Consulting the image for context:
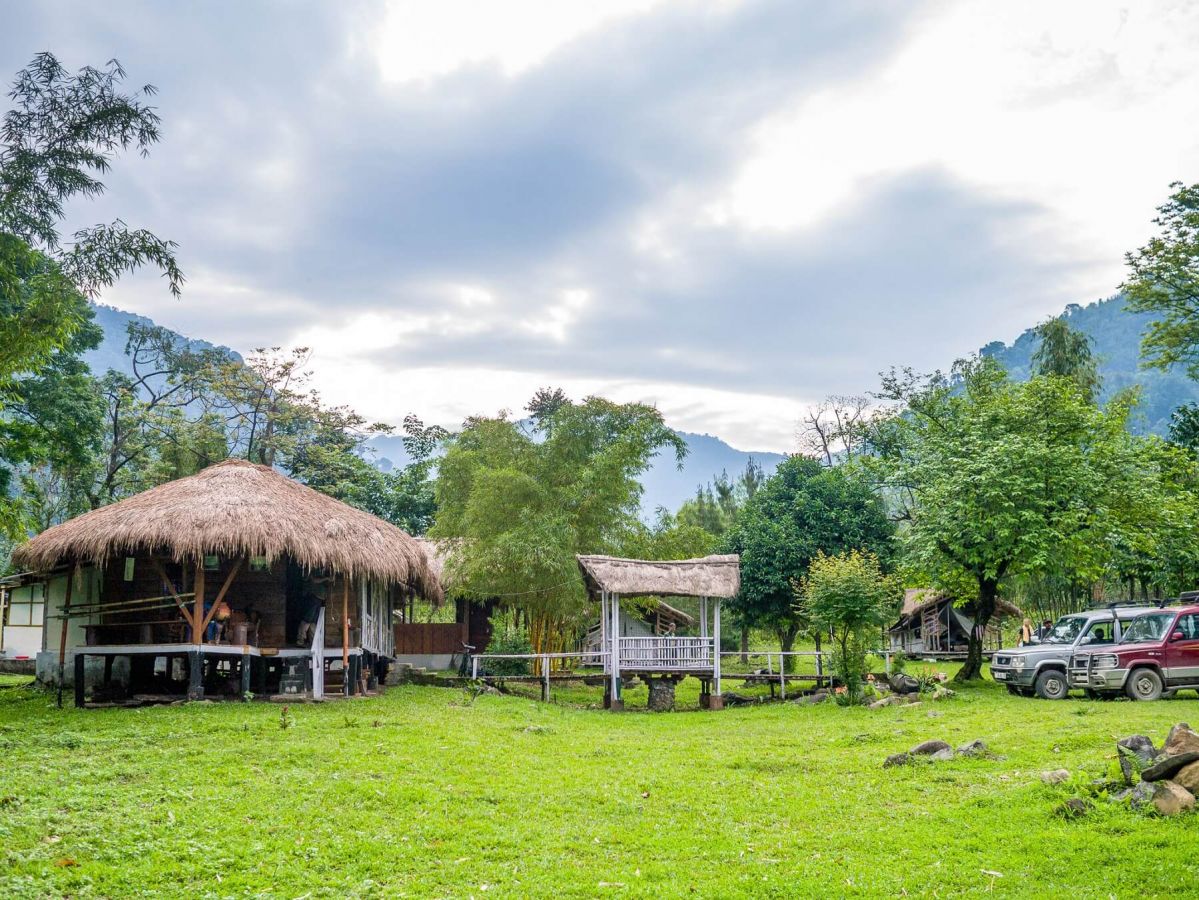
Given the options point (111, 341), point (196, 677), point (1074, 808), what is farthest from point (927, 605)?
point (111, 341)

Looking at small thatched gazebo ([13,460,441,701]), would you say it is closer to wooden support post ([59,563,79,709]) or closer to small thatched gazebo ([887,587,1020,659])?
wooden support post ([59,563,79,709])

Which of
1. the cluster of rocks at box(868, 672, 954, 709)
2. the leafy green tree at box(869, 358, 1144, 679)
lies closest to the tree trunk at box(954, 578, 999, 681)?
the leafy green tree at box(869, 358, 1144, 679)

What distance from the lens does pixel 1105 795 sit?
9578 millimetres

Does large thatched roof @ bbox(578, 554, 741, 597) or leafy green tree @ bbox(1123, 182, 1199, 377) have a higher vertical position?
leafy green tree @ bbox(1123, 182, 1199, 377)

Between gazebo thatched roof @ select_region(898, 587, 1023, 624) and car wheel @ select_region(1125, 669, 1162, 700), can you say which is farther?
gazebo thatched roof @ select_region(898, 587, 1023, 624)

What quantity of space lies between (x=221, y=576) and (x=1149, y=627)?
63.9ft

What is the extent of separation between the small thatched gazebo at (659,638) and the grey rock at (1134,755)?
1418 centimetres

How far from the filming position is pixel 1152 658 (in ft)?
64.0

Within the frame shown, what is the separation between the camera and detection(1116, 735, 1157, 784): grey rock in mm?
9742

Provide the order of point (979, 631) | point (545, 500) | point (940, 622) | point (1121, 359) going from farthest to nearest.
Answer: point (1121, 359) < point (940, 622) < point (545, 500) < point (979, 631)

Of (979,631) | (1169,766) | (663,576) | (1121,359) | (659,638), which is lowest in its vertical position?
(1169,766)

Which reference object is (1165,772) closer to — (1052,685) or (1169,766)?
(1169,766)

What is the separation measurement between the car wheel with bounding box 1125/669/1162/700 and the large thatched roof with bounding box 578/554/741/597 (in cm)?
886

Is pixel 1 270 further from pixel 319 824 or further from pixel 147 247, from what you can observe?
pixel 319 824
